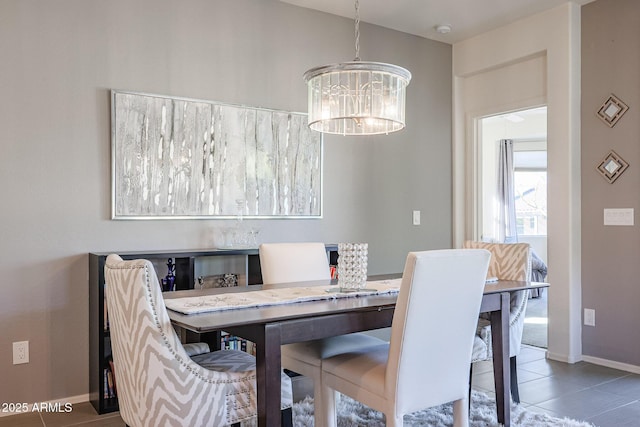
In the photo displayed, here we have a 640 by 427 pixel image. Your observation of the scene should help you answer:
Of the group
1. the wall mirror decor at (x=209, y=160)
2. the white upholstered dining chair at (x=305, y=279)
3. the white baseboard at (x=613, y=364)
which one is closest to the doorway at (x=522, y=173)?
the white baseboard at (x=613, y=364)

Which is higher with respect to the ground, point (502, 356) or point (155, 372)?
point (155, 372)

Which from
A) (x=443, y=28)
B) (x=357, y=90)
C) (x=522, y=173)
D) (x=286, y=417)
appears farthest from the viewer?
(x=522, y=173)

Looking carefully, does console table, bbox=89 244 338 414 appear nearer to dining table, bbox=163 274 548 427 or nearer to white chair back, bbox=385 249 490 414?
dining table, bbox=163 274 548 427

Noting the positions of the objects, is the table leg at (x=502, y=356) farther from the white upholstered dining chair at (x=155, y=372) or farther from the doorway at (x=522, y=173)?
the doorway at (x=522, y=173)

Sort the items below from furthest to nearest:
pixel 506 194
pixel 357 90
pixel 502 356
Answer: pixel 506 194
pixel 502 356
pixel 357 90

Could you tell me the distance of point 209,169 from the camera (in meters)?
3.59

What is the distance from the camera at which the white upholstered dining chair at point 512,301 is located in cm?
268

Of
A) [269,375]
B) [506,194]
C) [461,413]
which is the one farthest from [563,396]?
[506,194]

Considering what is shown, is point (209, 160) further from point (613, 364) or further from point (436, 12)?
point (613, 364)

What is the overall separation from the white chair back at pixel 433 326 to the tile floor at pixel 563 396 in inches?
46.4

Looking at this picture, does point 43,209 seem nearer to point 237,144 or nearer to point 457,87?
point 237,144

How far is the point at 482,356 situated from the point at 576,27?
271cm

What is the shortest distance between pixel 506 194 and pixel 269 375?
718 centimetres

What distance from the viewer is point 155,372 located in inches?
69.7
